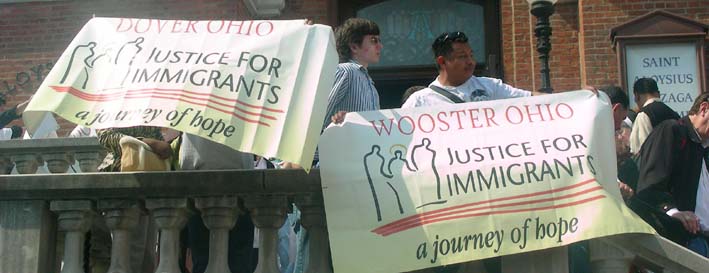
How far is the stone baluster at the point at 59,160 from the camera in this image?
7852mm

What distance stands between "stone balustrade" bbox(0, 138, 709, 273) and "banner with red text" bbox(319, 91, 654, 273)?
0.17 metres

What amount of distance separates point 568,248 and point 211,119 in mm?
2001

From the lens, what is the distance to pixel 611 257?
15.9 feet

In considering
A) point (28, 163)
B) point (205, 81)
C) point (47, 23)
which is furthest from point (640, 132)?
point (47, 23)

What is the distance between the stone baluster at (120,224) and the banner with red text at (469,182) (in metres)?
1.05

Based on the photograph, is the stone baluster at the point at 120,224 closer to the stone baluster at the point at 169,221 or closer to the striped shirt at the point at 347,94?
the stone baluster at the point at 169,221

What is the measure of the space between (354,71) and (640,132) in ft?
9.69

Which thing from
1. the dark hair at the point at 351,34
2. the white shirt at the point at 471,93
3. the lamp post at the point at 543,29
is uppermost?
the lamp post at the point at 543,29

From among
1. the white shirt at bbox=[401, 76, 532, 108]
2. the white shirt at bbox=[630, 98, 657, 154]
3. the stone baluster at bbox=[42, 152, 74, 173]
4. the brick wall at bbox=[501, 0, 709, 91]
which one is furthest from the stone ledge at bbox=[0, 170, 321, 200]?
the brick wall at bbox=[501, 0, 709, 91]

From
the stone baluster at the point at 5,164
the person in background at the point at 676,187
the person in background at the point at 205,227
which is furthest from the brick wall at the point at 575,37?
the person in background at the point at 205,227

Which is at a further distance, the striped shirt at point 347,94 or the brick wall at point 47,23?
the brick wall at point 47,23

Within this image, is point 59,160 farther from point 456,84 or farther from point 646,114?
point 646,114

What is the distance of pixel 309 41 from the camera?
5.30 metres

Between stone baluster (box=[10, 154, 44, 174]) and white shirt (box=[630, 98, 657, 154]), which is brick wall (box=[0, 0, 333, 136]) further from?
white shirt (box=[630, 98, 657, 154])
